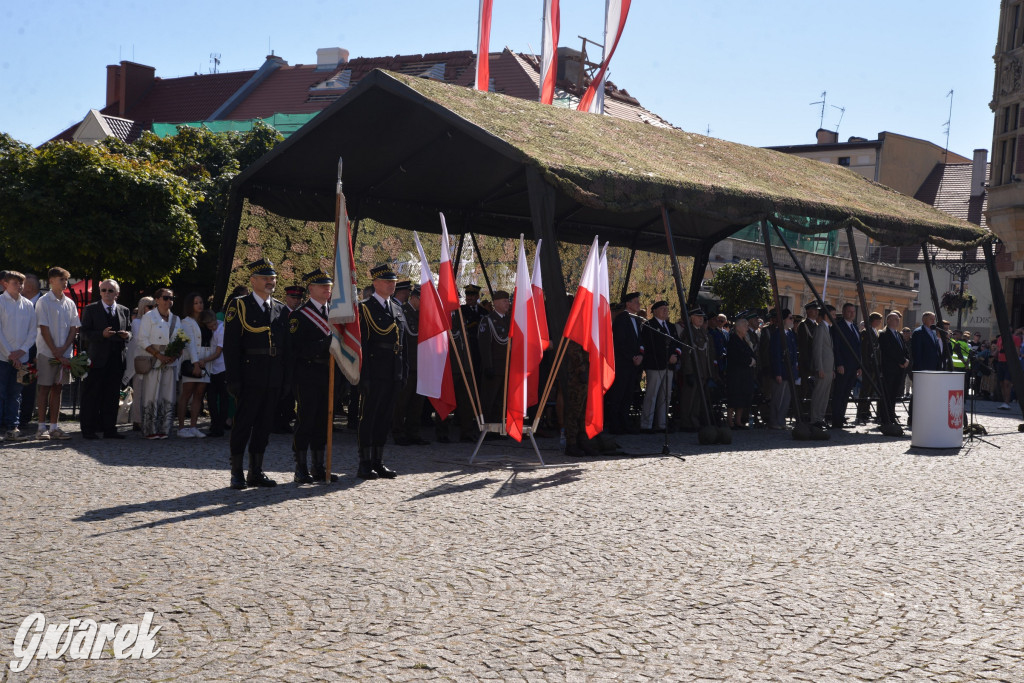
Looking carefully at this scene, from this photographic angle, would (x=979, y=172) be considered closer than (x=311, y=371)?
No

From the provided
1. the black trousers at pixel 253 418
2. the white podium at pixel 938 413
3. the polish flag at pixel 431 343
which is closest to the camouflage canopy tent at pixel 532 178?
the polish flag at pixel 431 343

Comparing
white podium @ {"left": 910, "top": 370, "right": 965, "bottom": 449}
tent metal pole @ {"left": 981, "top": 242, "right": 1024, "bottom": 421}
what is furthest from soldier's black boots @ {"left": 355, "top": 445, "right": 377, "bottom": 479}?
tent metal pole @ {"left": 981, "top": 242, "right": 1024, "bottom": 421}

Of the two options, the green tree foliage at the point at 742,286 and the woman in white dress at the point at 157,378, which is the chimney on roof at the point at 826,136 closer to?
the green tree foliage at the point at 742,286

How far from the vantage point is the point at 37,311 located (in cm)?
1160

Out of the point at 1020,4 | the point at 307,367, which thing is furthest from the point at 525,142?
the point at 1020,4

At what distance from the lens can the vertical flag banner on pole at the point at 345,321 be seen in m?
8.88

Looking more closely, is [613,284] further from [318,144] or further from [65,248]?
[65,248]

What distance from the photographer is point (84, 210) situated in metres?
20.1

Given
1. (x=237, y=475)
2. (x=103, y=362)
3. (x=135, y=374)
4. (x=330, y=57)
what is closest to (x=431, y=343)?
(x=237, y=475)

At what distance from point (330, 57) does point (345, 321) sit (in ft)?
167

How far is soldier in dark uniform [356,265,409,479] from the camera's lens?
30.5 feet

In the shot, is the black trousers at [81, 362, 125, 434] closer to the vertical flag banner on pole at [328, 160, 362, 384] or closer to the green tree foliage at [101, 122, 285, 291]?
the vertical flag banner on pole at [328, 160, 362, 384]

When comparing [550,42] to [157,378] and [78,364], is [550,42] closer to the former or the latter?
[157,378]

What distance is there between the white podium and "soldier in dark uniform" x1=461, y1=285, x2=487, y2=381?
5.68m
